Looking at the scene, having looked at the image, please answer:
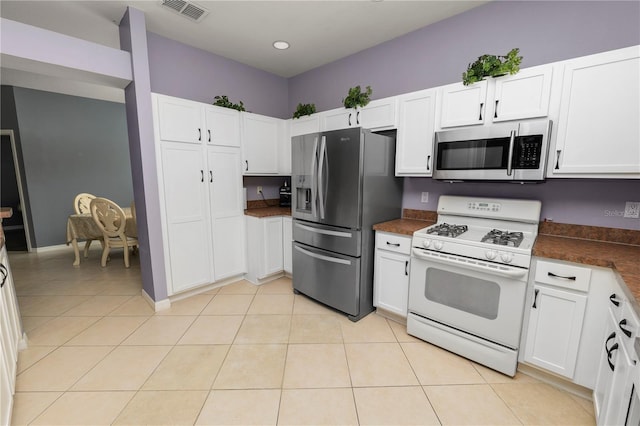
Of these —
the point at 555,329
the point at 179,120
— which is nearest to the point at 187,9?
the point at 179,120

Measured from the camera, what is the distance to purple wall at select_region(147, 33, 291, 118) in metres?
2.91

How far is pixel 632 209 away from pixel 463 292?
124 cm

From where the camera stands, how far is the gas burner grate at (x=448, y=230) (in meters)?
2.07

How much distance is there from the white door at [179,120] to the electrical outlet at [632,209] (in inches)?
140

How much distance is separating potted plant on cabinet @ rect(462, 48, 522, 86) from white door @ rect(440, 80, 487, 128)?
0.16 ft

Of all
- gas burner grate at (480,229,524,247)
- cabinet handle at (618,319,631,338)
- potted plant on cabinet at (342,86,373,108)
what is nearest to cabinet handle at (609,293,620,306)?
cabinet handle at (618,319,631,338)

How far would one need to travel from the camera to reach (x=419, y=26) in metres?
2.67

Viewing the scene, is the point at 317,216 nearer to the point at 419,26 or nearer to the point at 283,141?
the point at 283,141

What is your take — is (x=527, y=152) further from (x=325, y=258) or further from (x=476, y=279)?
(x=325, y=258)

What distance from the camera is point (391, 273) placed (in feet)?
7.94

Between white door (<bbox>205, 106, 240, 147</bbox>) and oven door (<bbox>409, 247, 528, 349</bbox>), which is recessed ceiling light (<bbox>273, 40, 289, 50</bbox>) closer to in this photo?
white door (<bbox>205, 106, 240, 147</bbox>)

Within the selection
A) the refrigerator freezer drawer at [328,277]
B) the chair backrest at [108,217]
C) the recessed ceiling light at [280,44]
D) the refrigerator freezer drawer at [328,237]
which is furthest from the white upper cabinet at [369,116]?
the chair backrest at [108,217]

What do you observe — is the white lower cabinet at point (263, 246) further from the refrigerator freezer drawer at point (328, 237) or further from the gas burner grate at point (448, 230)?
the gas burner grate at point (448, 230)

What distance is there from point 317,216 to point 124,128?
5079 millimetres
